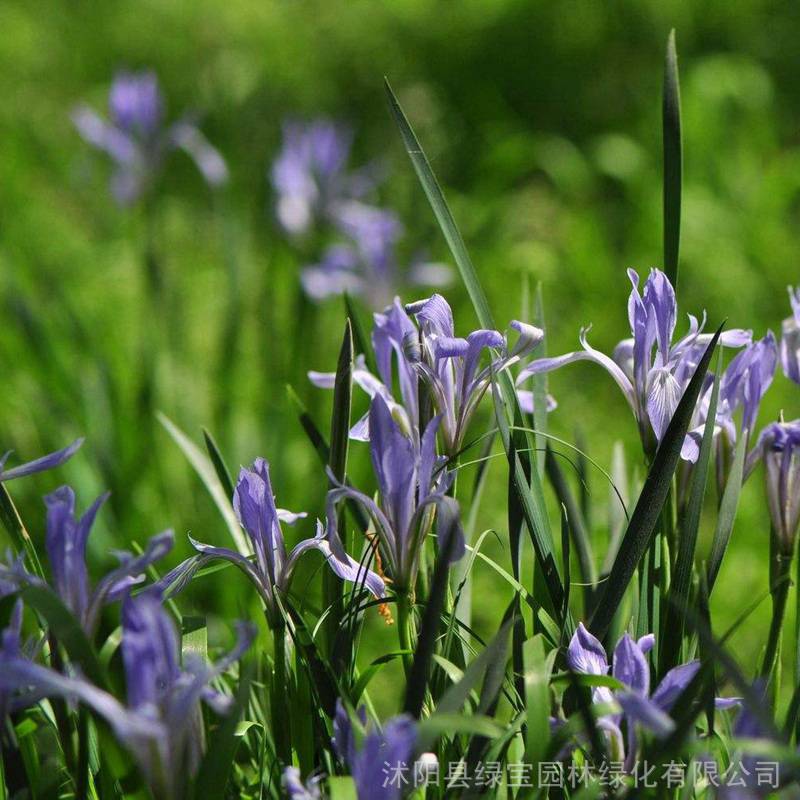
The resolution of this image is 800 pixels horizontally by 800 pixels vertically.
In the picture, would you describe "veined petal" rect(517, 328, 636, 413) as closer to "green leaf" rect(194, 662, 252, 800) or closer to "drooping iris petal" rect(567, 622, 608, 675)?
"drooping iris petal" rect(567, 622, 608, 675)

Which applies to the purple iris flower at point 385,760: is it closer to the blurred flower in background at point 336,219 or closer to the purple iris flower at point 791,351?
the purple iris flower at point 791,351

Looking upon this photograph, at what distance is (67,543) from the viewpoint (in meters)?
0.59

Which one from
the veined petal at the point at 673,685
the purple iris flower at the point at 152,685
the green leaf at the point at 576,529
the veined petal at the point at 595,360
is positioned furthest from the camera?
the green leaf at the point at 576,529

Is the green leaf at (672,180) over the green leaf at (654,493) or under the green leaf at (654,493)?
over

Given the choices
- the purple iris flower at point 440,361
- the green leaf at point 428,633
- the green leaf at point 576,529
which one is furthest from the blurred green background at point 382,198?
the green leaf at point 428,633

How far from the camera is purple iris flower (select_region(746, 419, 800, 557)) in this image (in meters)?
0.79

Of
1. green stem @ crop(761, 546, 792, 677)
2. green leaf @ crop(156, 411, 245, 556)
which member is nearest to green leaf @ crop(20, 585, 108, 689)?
green leaf @ crop(156, 411, 245, 556)

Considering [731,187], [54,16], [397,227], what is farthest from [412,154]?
[54,16]

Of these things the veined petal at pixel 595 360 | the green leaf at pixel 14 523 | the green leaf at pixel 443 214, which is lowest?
the green leaf at pixel 14 523

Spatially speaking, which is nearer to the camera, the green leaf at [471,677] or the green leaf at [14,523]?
the green leaf at [471,677]

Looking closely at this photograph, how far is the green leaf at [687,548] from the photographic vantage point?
708 millimetres

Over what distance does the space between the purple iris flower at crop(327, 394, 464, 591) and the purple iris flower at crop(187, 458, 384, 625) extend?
24 mm

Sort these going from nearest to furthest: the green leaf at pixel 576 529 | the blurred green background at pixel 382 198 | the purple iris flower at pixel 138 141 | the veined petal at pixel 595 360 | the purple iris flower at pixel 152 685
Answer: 1. the purple iris flower at pixel 152 685
2. the veined petal at pixel 595 360
3. the green leaf at pixel 576 529
4. the blurred green background at pixel 382 198
5. the purple iris flower at pixel 138 141

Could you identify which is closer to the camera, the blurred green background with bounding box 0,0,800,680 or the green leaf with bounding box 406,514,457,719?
the green leaf with bounding box 406,514,457,719
